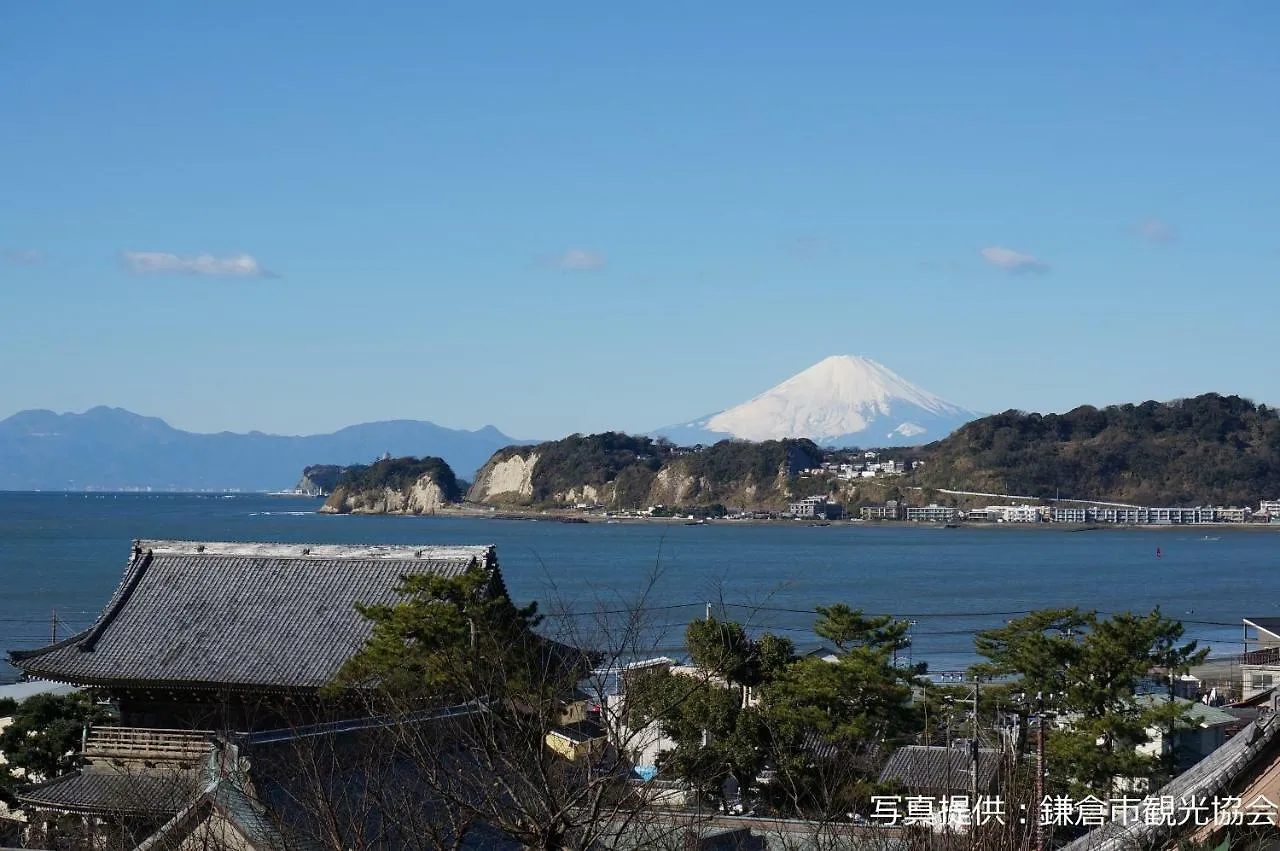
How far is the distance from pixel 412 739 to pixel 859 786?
7217 mm

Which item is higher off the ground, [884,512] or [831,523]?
[884,512]

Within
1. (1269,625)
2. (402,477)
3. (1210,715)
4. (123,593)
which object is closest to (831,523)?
(402,477)

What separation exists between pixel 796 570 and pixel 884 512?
69999 mm

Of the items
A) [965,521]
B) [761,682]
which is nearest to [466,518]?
[965,521]

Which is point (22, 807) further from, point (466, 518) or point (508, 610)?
point (466, 518)

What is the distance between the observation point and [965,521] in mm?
130875

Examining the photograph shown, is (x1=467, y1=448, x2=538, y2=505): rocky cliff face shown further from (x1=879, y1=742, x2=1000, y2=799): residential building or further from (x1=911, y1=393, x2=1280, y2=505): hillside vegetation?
(x1=879, y1=742, x2=1000, y2=799): residential building

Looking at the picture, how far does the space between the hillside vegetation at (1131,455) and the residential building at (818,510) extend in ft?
30.1

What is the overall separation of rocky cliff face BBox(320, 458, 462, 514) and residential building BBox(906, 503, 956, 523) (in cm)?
5083

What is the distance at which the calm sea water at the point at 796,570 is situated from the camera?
4388 cm

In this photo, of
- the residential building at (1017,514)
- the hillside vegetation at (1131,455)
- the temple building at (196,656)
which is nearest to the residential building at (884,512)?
the hillside vegetation at (1131,455)

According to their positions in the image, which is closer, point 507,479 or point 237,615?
point 237,615

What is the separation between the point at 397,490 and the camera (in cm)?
16212

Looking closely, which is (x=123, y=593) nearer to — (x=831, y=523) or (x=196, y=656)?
(x=196, y=656)
